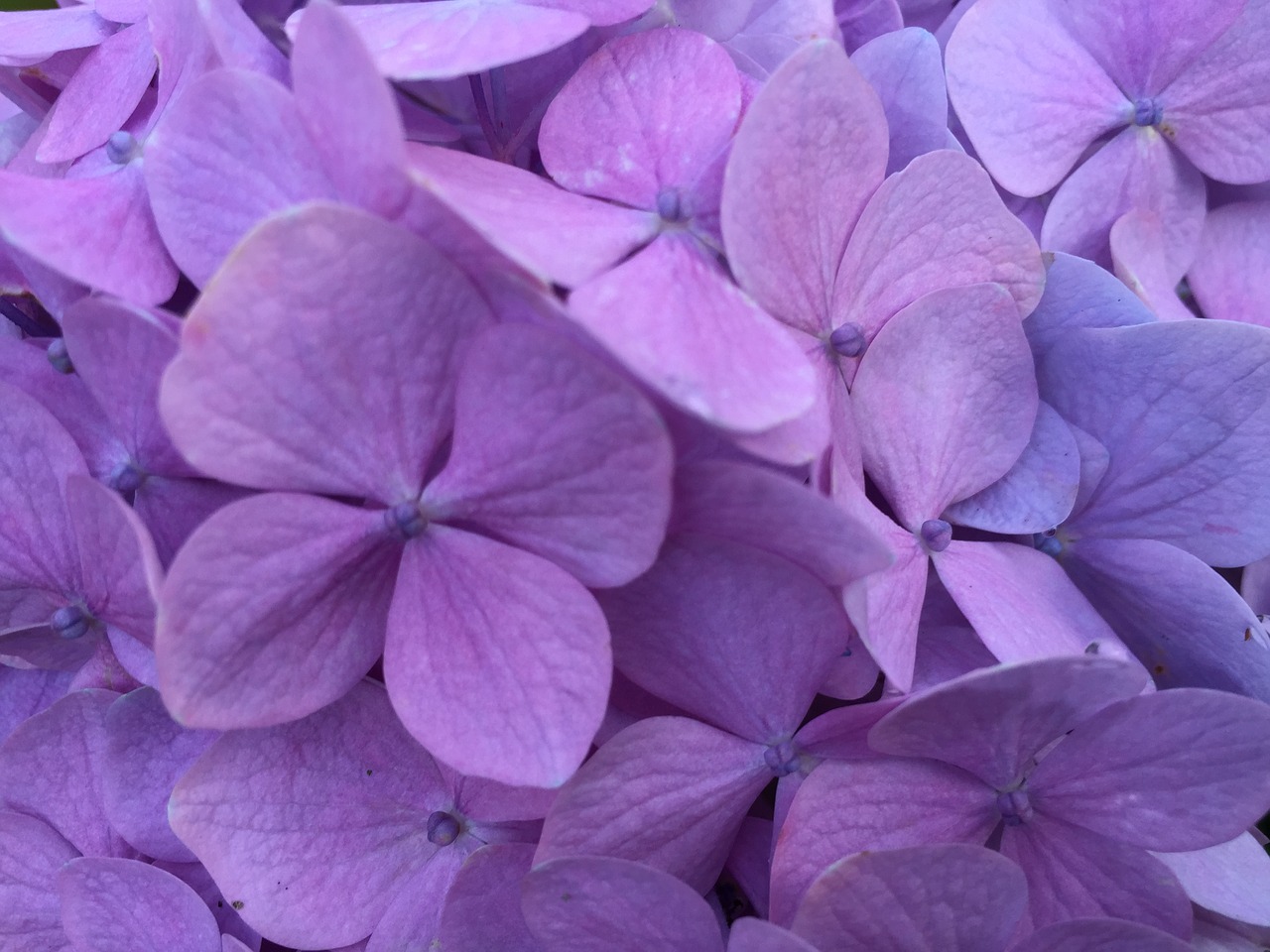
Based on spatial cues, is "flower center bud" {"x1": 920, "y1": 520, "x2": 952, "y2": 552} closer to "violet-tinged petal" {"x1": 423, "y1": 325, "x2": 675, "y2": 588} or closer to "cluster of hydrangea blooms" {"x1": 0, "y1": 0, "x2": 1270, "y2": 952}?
"cluster of hydrangea blooms" {"x1": 0, "y1": 0, "x2": 1270, "y2": 952}

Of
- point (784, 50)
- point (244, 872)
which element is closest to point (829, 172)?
point (784, 50)

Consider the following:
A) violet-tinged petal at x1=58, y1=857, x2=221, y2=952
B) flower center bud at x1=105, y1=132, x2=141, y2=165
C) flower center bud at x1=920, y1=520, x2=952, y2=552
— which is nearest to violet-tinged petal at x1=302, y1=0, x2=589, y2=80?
flower center bud at x1=105, y1=132, x2=141, y2=165

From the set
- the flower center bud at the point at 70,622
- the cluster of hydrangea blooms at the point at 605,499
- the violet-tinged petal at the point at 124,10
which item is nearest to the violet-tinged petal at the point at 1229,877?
the cluster of hydrangea blooms at the point at 605,499

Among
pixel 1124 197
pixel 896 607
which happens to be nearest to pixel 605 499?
pixel 896 607

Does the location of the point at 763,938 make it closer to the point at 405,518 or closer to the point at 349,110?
the point at 405,518

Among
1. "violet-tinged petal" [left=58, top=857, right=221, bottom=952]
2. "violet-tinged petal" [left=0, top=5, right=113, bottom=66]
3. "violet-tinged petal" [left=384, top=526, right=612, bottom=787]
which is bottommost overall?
"violet-tinged petal" [left=58, top=857, right=221, bottom=952]

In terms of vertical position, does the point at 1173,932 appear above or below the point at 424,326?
below

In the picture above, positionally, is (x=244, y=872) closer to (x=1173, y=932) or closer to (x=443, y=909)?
(x=443, y=909)
